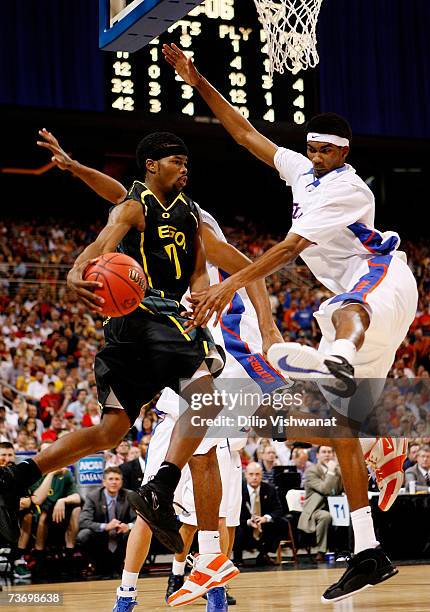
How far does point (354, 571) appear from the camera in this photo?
5051 mm

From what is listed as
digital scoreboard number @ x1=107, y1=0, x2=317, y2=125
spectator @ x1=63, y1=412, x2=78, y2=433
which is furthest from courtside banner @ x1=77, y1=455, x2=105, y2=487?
digital scoreboard number @ x1=107, y1=0, x2=317, y2=125

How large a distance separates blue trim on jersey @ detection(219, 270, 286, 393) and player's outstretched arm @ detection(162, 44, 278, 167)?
117 centimetres

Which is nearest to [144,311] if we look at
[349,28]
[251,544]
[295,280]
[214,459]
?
[214,459]

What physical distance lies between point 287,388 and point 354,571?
2258mm

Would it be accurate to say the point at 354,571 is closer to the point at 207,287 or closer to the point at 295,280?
the point at 207,287

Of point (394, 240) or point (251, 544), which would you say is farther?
point (251, 544)

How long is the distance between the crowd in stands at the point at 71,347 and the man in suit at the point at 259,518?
583 millimetres

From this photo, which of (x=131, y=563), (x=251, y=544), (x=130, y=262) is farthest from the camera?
(x=251, y=544)

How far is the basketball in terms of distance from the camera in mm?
4711

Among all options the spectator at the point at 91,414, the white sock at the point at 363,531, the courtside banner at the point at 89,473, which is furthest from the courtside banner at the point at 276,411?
the spectator at the point at 91,414

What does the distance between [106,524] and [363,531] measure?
16.4 feet

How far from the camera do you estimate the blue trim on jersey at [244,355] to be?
6.77 meters

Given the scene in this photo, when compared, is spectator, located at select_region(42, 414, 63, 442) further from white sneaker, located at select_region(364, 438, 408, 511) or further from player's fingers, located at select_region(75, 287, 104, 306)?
player's fingers, located at select_region(75, 287, 104, 306)

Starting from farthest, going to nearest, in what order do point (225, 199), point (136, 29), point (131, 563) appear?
point (225, 199), point (136, 29), point (131, 563)
